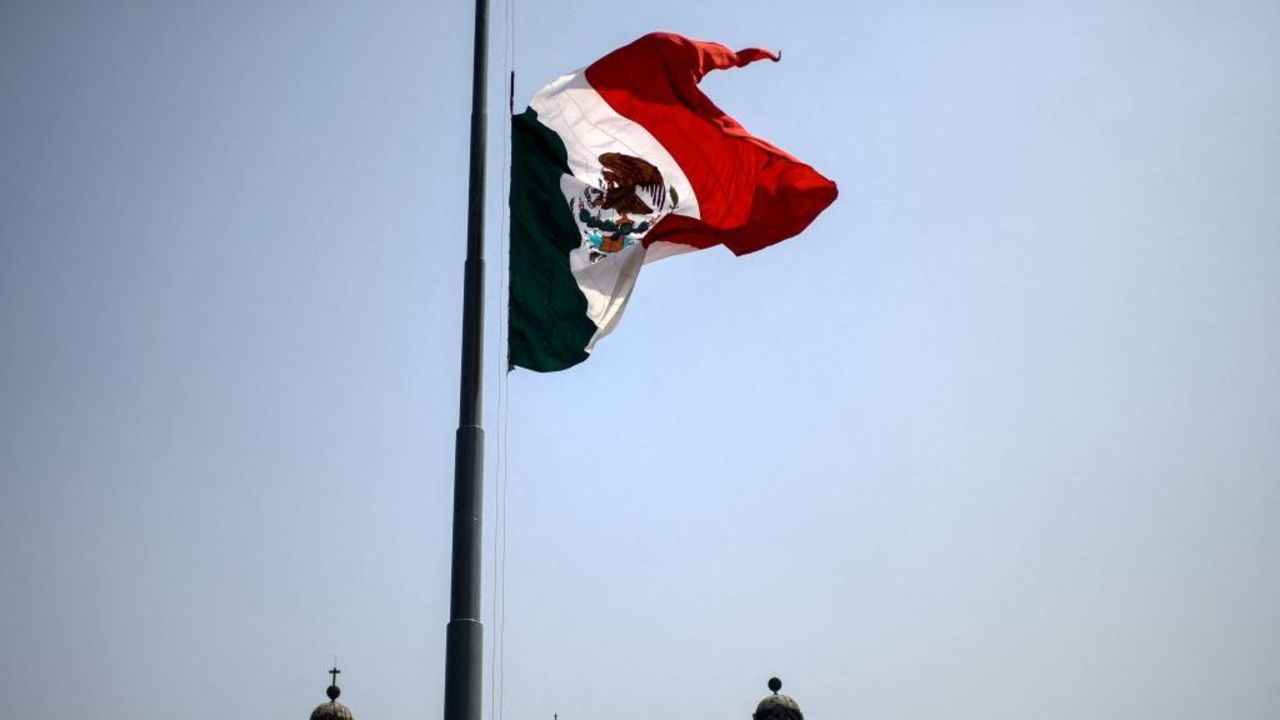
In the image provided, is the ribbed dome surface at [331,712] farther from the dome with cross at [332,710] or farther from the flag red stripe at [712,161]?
the flag red stripe at [712,161]

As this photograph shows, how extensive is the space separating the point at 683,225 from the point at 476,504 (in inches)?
230

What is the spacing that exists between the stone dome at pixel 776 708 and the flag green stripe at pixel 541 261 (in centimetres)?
945

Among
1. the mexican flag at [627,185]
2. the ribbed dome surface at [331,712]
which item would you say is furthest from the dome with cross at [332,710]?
the mexican flag at [627,185]

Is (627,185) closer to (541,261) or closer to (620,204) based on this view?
(620,204)

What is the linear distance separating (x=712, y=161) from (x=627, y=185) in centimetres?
112

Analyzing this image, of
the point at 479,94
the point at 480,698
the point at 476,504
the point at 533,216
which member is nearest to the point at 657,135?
the point at 533,216

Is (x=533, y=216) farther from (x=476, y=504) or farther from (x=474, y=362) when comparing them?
(x=476, y=504)

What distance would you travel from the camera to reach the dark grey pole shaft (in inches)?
386

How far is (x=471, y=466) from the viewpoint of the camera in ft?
34.3

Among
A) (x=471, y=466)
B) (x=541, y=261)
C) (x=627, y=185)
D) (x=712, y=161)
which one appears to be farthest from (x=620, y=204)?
(x=471, y=466)

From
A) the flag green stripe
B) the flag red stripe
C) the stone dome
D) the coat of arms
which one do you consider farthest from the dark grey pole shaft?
the stone dome

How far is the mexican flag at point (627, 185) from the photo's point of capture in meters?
13.5

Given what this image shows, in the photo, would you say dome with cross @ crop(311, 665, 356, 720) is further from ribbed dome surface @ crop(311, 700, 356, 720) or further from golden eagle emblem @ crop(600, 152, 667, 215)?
golden eagle emblem @ crop(600, 152, 667, 215)

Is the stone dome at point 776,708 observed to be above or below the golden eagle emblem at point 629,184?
below
